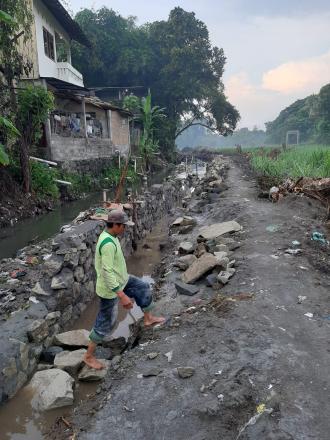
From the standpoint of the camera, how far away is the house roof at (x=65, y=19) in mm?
18703

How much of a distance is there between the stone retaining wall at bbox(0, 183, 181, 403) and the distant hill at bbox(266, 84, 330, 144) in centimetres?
3245

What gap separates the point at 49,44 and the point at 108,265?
62.6 ft

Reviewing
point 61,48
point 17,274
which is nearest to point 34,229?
point 17,274

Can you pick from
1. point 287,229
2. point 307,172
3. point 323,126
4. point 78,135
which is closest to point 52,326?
point 287,229

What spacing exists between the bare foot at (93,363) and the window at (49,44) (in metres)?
18.4

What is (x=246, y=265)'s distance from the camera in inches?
253

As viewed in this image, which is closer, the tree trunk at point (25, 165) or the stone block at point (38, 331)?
the stone block at point (38, 331)

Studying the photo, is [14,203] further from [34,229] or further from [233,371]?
[233,371]

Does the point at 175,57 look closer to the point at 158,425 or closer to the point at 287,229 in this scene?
the point at 287,229

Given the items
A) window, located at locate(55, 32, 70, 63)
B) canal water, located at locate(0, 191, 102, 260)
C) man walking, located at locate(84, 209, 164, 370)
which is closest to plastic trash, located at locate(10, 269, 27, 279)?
man walking, located at locate(84, 209, 164, 370)

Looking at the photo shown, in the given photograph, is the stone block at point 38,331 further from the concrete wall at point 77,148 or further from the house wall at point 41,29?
the house wall at point 41,29

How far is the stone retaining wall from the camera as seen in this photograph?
4398 millimetres

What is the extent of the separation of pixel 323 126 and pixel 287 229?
30763 mm

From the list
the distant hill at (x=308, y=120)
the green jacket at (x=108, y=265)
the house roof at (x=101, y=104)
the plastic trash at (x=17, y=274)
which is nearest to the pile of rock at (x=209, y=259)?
the green jacket at (x=108, y=265)
